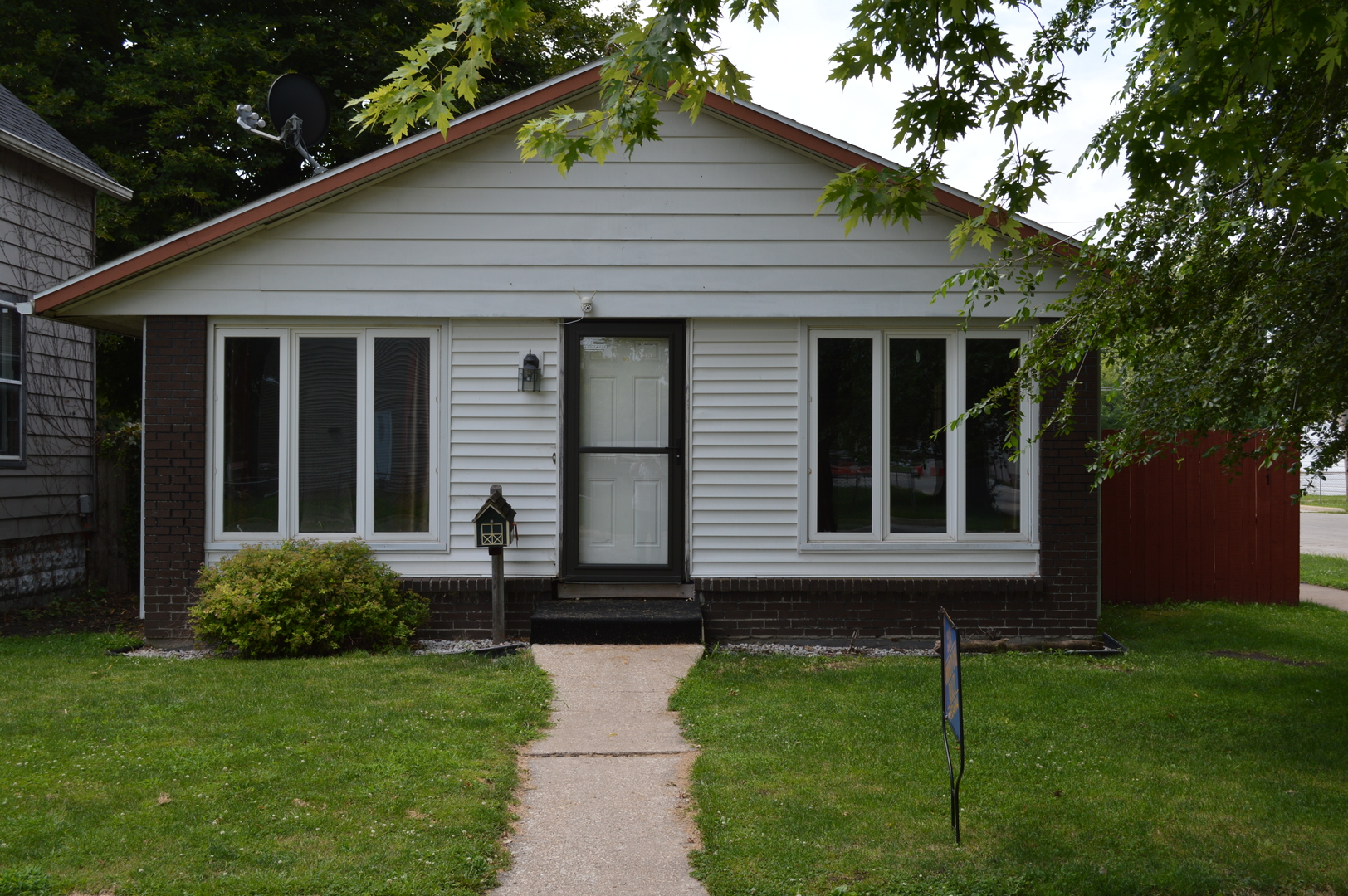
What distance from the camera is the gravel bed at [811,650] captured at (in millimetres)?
8625

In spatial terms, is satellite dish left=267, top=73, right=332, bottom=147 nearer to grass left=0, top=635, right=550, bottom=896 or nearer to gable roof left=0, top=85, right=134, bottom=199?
gable roof left=0, top=85, right=134, bottom=199

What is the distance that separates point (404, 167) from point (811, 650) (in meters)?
5.29

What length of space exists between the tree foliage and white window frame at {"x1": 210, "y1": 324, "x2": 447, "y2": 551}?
7.43m

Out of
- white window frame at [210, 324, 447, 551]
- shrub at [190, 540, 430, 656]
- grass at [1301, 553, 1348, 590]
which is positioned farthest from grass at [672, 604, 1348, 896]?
grass at [1301, 553, 1348, 590]

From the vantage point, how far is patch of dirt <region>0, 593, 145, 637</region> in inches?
390

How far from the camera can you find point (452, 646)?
347 inches

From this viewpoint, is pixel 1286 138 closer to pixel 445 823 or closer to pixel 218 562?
pixel 445 823

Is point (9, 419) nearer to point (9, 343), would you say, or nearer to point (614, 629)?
point (9, 343)

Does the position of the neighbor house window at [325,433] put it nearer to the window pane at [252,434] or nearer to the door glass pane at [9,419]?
the window pane at [252,434]

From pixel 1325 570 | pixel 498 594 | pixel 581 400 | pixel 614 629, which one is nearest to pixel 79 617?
pixel 498 594

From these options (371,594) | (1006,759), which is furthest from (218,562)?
(1006,759)

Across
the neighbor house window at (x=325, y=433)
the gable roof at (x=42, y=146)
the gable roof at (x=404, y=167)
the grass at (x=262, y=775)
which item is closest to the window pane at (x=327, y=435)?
the neighbor house window at (x=325, y=433)

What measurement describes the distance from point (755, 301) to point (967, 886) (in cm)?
581

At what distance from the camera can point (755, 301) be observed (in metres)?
8.95
